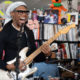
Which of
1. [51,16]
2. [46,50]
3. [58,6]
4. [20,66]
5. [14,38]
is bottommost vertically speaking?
[20,66]

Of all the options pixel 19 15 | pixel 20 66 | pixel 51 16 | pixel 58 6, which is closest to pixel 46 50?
pixel 20 66

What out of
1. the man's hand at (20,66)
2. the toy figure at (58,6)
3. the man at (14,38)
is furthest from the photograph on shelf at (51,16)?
the man's hand at (20,66)

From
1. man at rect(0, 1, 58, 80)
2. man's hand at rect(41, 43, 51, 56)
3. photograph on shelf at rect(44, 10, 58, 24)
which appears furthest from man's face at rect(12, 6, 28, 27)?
photograph on shelf at rect(44, 10, 58, 24)

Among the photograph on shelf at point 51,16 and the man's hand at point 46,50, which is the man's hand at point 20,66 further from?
the photograph on shelf at point 51,16

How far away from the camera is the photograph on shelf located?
147 inches

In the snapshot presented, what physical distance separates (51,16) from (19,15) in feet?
5.63

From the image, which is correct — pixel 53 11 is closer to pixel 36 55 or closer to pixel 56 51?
pixel 56 51

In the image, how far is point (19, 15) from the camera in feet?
6.82

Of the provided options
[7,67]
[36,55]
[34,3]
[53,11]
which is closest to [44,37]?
[53,11]

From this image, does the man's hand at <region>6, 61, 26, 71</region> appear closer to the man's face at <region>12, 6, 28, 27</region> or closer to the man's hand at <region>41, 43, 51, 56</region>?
the man's hand at <region>41, 43, 51, 56</region>

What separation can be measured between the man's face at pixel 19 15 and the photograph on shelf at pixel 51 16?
1625mm

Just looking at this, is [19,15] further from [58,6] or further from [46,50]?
[58,6]

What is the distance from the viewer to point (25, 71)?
2.12 m

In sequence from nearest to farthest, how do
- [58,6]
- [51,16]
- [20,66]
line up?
[20,66] → [51,16] → [58,6]
